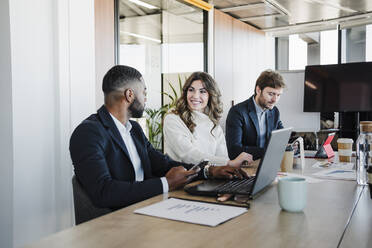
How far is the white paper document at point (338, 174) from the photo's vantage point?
1.95 m

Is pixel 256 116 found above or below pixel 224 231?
above

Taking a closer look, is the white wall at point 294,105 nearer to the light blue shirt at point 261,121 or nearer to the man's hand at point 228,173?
the light blue shirt at point 261,121

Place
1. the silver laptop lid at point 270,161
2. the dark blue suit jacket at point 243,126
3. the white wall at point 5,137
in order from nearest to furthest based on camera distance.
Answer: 1. the silver laptop lid at point 270,161
2. the white wall at point 5,137
3. the dark blue suit jacket at point 243,126

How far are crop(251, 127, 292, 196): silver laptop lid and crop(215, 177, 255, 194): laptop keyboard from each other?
A: 0.16ft

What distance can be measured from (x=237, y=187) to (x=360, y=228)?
1.76 ft

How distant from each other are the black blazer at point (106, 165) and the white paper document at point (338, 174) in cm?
95

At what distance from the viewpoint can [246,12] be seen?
571 centimetres

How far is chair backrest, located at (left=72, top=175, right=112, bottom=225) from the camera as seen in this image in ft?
5.14

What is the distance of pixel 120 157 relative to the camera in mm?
1838

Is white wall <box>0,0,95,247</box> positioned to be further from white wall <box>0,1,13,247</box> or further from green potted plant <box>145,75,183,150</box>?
green potted plant <box>145,75,183,150</box>

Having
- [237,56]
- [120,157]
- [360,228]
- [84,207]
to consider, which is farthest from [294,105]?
[360,228]

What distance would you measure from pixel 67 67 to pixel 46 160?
2.17ft

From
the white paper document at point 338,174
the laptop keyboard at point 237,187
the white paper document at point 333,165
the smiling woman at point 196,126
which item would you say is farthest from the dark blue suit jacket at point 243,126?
the laptop keyboard at point 237,187

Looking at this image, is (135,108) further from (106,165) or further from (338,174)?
(338,174)
